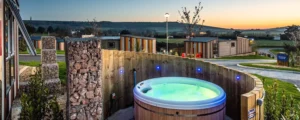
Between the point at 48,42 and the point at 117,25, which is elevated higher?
the point at 117,25

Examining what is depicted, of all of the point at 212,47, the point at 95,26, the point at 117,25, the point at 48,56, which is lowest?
the point at 48,56

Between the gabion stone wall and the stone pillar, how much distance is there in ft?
14.2

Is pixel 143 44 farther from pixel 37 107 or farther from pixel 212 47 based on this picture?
pixel 37 107

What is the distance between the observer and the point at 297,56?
15797 mm

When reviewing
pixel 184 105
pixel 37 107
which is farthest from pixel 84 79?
pixel 184 105

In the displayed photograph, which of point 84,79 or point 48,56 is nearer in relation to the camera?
point 84,79

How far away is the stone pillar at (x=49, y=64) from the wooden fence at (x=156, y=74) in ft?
10.1

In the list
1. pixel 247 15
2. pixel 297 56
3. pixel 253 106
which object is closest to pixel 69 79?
pixel 253 106

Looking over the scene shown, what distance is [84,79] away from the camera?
163 inches

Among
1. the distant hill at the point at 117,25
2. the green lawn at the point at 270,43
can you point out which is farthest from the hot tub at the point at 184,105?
the green lawn at the point at 270,43

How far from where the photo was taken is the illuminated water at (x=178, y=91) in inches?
214

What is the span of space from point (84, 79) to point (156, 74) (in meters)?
2.69

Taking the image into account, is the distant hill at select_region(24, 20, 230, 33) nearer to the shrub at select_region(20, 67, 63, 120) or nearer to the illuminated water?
the illuminated water

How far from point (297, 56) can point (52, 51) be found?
1458 cm
